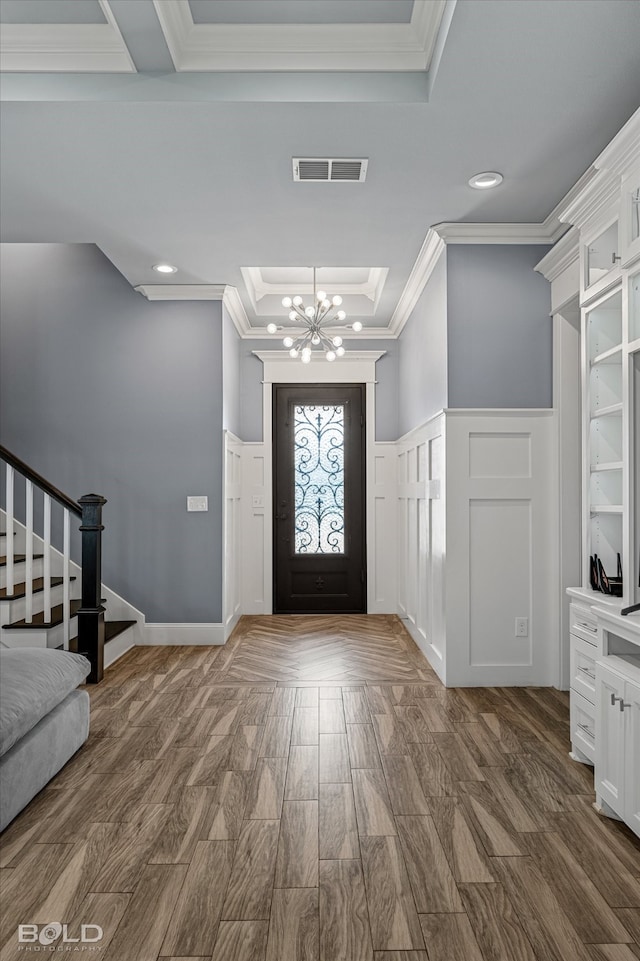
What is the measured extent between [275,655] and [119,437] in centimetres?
219

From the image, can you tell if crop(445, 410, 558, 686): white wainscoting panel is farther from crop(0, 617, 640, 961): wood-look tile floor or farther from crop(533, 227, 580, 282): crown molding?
crop(533, 227, 580, 282): crown molding

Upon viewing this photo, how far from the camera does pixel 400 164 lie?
123 inches

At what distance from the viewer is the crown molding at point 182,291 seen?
5070 mm

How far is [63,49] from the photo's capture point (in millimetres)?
2600

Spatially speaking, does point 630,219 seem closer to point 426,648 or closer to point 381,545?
point 426,648

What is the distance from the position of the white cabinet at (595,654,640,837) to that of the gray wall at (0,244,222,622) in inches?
132

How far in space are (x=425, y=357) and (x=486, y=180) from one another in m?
1.60

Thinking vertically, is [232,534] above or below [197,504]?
below

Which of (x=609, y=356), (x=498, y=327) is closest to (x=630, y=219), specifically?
(x=609, y=356)

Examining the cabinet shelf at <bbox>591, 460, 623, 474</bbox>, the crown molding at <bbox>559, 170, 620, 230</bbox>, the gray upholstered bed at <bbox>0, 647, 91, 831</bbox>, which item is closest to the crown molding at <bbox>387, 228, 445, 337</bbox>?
the crown molding at <bbox>559, 170, 620, 230</bbox>

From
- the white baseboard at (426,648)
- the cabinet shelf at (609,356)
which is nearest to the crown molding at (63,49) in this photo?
the cabinet shelf at (609,356)

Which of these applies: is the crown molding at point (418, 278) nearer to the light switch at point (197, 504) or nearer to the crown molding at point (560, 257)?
the crown molding at point (560, 257)

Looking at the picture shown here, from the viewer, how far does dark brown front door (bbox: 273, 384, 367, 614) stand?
635 cm

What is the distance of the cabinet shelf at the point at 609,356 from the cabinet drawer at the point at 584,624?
1056 mm
